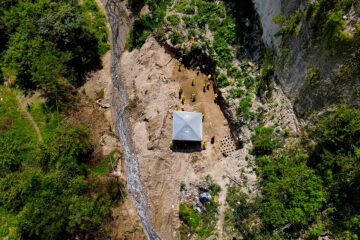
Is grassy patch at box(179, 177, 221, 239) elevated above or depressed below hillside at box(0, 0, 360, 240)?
below

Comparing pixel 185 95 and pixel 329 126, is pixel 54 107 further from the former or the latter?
pixel 329 126

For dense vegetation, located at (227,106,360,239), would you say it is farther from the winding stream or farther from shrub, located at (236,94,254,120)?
the winding stream

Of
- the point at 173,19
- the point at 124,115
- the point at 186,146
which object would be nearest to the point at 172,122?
the point at 186,146

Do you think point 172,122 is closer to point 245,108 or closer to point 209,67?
point 245,108

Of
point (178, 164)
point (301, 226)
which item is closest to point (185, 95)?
point (178, 164)

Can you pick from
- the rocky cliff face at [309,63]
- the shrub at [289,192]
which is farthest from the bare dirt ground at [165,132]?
the rocky cliff face at [309,63]

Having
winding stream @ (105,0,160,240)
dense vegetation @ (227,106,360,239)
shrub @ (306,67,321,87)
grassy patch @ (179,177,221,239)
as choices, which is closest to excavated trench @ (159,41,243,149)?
dense vegetation @ (227,106,360,239)
